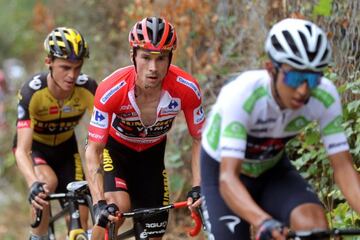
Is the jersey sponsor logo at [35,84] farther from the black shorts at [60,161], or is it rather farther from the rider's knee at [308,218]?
the rider's knee at [308,218]

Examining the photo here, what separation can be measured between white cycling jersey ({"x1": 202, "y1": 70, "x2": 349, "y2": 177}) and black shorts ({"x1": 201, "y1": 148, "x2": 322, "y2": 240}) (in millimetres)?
75

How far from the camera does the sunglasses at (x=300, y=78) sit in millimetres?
4697

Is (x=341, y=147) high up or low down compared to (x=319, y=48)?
down

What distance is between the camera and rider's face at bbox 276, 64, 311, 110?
4711mm

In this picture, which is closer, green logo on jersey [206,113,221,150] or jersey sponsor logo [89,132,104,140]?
green logo on jersey [206,113,221,150]

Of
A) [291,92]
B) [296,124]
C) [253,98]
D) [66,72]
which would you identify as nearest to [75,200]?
[66,72]

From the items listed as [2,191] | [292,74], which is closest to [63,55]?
[292,74]

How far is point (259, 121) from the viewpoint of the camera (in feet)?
16.4

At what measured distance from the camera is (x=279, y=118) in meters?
5.02

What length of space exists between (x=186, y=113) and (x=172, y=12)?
4744mm

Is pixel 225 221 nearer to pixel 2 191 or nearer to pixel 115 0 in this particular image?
pixel 115 0

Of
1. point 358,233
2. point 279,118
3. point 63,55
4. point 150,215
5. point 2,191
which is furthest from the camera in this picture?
point 2,191

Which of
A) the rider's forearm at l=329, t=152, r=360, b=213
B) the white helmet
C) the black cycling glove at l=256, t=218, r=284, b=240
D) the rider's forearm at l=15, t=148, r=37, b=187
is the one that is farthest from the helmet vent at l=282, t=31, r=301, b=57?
the rider's forearm at l=15, t=148, r=37, b=187

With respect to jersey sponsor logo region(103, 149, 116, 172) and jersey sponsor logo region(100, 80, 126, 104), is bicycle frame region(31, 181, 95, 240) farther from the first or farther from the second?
jersey sponsor logo region(100, 80, 126, 104)
